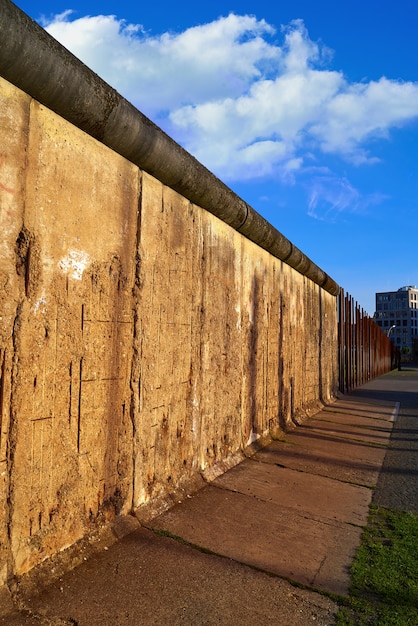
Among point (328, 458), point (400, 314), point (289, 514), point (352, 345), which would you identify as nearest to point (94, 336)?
point (289, 514)

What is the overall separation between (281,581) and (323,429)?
164 inches

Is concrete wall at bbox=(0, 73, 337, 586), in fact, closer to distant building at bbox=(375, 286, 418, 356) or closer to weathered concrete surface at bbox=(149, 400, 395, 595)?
weathered concrete surface at bbox=(149, 400, 395, 595)

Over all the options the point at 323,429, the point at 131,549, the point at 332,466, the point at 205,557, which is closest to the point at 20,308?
the point at 131,549

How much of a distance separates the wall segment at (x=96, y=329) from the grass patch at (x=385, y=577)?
131 cm

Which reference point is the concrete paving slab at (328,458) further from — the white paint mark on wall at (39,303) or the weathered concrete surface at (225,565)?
the white paint mark on wall at (39,303)

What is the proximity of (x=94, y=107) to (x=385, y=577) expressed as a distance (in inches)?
114

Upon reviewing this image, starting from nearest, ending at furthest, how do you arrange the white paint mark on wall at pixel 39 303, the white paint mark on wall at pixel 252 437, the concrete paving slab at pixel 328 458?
the white paint mark on wall at pixel 39 303 < the concrete paving slab at pixel 328 458 < the white paint mark on wall at pixel 252 437

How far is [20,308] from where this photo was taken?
203cm

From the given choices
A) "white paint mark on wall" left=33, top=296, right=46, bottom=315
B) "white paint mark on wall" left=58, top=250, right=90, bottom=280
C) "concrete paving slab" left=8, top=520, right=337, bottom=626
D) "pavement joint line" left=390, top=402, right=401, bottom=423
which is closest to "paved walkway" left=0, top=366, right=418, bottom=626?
"concrete paving slab" left=8, top=520, right=337, bottom=626

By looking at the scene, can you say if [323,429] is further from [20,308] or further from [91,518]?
[20,308]

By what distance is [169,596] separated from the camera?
79.9 inches

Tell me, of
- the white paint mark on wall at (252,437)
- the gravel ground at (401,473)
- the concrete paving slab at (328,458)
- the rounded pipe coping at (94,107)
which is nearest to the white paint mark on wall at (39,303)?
the rounded pipe coping at (94,107)

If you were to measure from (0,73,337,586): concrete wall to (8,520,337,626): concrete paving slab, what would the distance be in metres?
0.22

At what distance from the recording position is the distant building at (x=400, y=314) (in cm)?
12550
